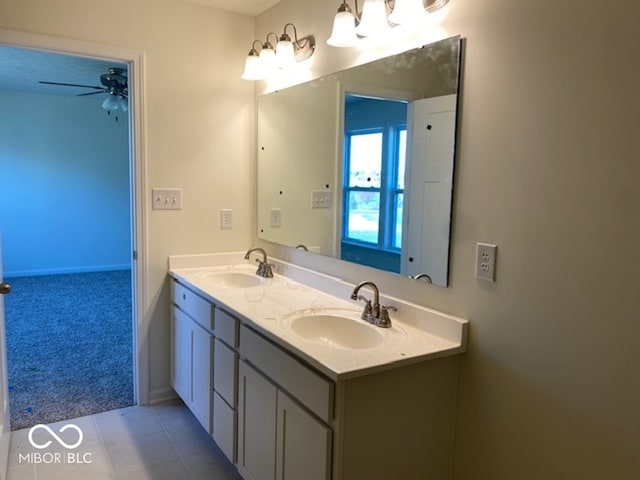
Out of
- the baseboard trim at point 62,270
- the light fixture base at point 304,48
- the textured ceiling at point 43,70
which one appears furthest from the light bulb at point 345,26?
the baseboard trim at point 62,270

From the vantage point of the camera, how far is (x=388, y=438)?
1465mm

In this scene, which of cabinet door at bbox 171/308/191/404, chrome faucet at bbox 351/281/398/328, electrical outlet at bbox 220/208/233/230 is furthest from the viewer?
electrical outlet at bbox 220/208/233/230

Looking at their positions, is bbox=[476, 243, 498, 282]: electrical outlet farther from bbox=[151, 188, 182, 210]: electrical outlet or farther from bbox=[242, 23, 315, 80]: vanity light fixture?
bbox=[151, 188, 182, 210]: electrical outlet

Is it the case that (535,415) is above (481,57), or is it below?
below

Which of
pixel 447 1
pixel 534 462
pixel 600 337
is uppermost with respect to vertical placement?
pixel 447 1

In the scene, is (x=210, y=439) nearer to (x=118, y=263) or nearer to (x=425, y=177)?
(x=425, y=177)

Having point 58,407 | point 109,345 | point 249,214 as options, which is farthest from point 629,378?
point 109,345

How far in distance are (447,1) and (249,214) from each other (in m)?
1.72

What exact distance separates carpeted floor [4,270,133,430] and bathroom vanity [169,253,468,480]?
947mm

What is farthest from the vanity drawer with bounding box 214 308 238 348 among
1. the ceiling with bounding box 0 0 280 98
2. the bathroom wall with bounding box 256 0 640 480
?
the ceiling with bounding box 0 0 280 98

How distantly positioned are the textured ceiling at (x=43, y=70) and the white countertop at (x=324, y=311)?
219cm

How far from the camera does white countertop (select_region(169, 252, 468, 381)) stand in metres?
1.42

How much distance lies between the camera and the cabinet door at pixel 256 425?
170 cm

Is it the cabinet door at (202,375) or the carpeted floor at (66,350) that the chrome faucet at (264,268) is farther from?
the carpeted floor at (66,350)
